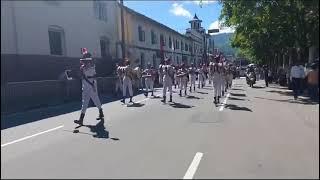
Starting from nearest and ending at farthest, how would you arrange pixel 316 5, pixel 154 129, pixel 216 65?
pixel 154 129
pixel 216 65
pixel 316 5

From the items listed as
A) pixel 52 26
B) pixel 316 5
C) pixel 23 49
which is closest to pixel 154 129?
pixel 23 49

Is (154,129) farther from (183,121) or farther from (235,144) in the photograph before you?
(235,144)

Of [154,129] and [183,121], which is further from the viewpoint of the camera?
[183,121]

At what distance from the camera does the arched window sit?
24.6 feet

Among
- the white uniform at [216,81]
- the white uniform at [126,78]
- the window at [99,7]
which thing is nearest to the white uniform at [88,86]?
the window at [99,7]

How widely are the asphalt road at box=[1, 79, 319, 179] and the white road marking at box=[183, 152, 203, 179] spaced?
0.01 m

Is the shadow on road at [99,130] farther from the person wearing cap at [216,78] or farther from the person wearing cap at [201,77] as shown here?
the person wearing cap at [201,77]

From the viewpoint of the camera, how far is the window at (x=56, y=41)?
756 cm

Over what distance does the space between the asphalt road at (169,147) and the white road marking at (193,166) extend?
1 centimetres

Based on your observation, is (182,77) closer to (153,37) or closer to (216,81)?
(216,81)

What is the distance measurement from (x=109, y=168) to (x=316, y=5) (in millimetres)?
14302

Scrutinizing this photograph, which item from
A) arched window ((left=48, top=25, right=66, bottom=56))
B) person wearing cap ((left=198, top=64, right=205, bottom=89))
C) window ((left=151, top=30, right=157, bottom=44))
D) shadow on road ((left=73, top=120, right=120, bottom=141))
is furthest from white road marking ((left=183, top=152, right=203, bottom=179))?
window ((left=151, top=30, right=157, bottom=44))

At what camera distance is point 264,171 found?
645 cm

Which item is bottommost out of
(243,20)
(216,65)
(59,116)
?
(59,116)
